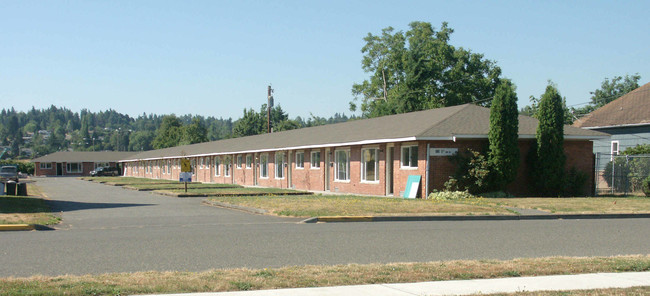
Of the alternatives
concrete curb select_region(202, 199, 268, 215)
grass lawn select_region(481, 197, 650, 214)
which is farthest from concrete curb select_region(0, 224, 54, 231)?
grass lawn select_region(481, 197, 650, 214)

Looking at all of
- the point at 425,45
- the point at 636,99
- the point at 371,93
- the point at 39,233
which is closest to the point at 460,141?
the point at 39,233

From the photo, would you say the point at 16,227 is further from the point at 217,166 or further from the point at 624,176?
the point at 217,166

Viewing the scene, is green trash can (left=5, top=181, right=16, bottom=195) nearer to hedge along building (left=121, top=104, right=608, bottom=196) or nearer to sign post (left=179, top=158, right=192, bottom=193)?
sign post (left=179, top=158, right=192, bottom=193)

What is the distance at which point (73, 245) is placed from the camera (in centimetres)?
1252

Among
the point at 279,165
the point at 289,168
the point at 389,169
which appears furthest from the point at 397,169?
the point at 279,165

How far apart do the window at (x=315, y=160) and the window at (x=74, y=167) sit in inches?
3397

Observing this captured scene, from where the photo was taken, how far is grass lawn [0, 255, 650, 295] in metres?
7.96

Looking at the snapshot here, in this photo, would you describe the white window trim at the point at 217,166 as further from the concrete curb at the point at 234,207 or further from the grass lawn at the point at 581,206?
the grass lawn at the point at 581,206

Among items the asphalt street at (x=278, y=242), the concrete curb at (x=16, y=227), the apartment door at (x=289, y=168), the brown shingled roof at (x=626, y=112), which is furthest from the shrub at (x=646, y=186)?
the concrete curb at (x=16, y=227)

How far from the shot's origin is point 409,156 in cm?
2777

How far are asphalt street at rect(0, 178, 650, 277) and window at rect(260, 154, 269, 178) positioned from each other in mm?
26159

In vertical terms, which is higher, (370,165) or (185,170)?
(370,165)

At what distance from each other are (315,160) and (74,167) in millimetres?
87747

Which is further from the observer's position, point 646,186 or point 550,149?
point 646,186
